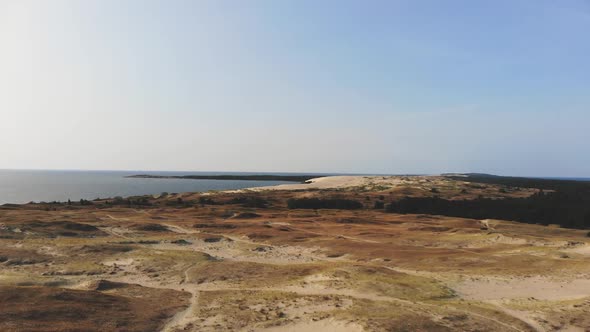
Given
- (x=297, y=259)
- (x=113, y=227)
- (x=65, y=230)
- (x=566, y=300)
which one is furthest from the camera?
(x=113, y=227)

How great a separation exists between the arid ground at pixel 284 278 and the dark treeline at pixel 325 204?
26.6 m

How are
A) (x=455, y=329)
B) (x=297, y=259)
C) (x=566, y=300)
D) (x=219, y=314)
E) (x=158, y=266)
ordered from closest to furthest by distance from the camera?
(x=455, y=329)
(x=219, y=314)
(x=566, y=300)
(x=158, y=266)
(x=297, y=259)

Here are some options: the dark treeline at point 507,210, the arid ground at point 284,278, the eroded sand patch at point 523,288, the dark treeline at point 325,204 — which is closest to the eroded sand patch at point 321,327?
the arid ground at point 284,278

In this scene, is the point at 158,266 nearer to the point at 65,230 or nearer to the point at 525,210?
the point at 65,230

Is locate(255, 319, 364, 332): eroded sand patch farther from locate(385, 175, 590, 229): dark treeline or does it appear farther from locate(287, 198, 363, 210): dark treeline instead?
locate(287, 198, 363, 210): dark treeline

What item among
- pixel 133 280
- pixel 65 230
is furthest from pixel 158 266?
pixel 65 230

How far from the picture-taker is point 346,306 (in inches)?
687

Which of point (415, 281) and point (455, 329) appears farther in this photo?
point (415, 281)

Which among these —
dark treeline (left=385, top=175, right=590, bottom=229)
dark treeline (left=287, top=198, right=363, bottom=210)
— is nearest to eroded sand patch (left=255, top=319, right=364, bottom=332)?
dark treeline (left=385, top=175, right=590, bottom=229)

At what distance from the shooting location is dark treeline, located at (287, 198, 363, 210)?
7269 cm

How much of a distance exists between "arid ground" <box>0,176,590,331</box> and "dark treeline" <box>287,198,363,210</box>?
2656 cm

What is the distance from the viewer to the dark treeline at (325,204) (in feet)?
238

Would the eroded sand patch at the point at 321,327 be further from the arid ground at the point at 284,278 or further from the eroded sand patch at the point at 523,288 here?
the eroded sand patch at the point at 523,288

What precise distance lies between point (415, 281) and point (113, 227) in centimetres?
2996
